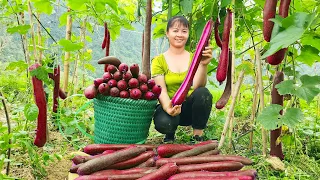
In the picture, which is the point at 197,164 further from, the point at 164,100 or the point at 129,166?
the point at 164,100

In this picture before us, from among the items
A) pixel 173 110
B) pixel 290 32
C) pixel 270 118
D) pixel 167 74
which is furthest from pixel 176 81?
pixel 290 32

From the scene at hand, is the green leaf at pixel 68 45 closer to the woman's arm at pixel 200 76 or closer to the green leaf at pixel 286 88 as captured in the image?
the woman's arm at pixel 200 76

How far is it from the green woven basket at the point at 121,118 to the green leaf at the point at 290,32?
5.45 ft

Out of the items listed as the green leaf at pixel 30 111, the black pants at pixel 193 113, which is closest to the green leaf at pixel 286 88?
the black pants at pixel 193 113

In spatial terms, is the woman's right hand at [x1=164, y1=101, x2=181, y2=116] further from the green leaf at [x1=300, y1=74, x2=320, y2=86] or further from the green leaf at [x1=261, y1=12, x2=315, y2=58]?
the green leaf at [x1=261, y1=12, x2=315, y2=58]

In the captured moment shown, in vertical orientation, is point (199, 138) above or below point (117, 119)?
below

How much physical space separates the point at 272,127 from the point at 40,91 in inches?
55.1

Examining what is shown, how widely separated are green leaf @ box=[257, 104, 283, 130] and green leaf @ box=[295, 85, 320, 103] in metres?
0.20

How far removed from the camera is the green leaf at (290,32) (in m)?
0.86

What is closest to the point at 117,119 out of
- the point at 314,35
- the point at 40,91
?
the point at 40,91

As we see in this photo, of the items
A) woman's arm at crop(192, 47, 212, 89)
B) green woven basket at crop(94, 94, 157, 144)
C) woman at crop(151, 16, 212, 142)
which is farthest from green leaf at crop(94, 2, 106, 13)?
woman's arm at crop(192, 47, 212, 89)

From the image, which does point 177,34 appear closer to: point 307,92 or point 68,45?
point 68,45

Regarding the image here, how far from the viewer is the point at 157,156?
2260 mm

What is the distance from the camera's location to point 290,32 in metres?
0.93
